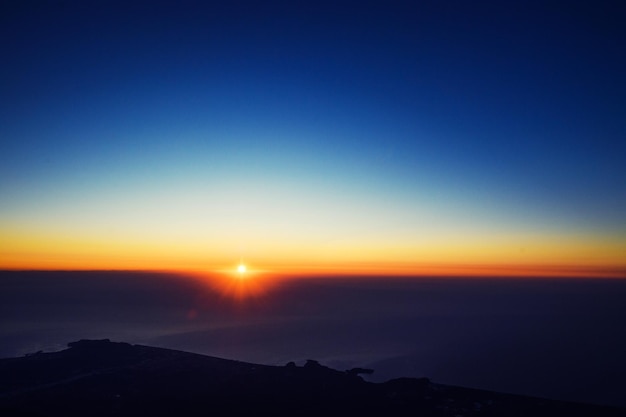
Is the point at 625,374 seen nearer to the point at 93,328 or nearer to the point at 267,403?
the point at 267,403

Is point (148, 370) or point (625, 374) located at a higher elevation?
point (148, 370)

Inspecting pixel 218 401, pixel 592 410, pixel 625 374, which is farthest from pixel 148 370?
pixel 625 374

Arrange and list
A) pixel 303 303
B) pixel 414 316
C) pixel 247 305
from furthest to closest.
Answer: pixel 303 303 → pixel 247 305 → pixel 414 316

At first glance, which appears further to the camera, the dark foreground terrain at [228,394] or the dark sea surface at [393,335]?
the dark sea surface at [393,335]

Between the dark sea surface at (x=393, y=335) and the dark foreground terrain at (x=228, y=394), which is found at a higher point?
the dark foreground terrain at (x=228, y=394)

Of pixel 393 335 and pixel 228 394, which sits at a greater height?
pixel 228 394
